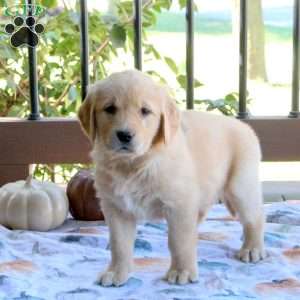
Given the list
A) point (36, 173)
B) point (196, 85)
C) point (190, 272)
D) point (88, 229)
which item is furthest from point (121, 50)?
point (190, 272)

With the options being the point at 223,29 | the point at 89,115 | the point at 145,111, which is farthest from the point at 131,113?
the point at 223,29

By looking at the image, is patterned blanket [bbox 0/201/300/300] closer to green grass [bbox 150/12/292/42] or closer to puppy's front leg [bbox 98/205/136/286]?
puppy's front leg [bbox 98/205/136/286]

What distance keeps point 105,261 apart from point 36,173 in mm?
1171

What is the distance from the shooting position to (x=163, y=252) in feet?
7.32

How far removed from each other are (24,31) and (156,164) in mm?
1185

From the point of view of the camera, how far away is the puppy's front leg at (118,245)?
1941 millimetres

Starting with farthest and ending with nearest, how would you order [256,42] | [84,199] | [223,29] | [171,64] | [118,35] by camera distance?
[223,29] → [256,42] → [171,64] → [118,35] → [84,199]

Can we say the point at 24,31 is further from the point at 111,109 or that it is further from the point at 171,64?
the point at 111,109

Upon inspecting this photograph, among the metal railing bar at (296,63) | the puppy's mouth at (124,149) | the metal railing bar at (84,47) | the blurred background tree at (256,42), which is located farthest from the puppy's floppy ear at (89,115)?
the blurred background tree at (256,42)

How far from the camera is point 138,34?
2764 millimetres

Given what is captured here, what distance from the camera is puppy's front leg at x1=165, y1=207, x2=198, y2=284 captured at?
1875 millimetres

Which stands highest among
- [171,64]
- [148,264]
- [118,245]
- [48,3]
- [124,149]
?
[48,3]

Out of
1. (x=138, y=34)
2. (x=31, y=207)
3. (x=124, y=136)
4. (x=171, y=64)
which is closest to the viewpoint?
(x=124, y=136)

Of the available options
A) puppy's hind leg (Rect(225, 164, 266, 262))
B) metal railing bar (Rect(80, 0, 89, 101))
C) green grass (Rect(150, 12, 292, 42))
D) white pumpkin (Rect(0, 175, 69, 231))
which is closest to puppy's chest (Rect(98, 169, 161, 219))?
puppy's hind leg (Rect(225, 164, 266, 262))
